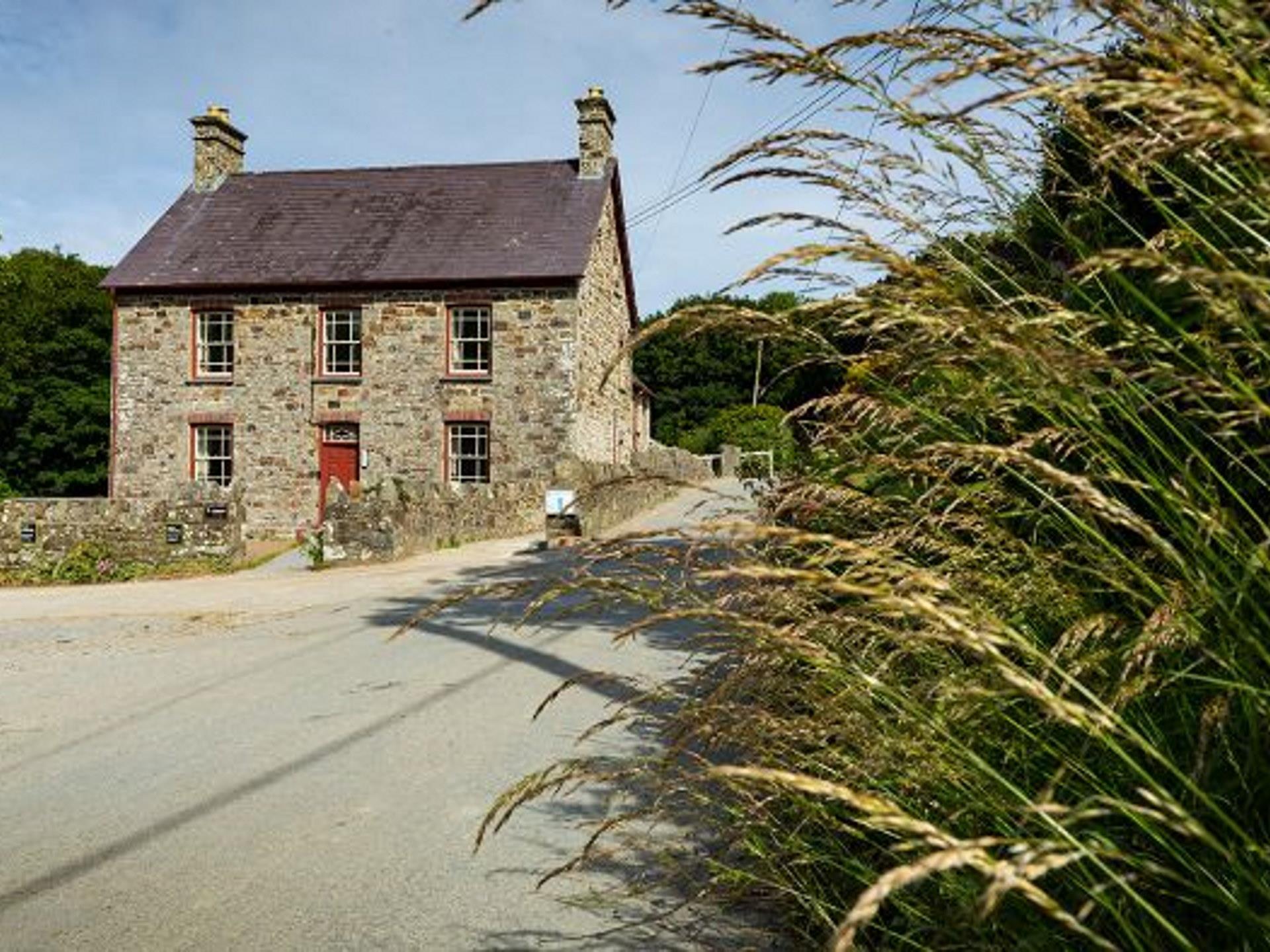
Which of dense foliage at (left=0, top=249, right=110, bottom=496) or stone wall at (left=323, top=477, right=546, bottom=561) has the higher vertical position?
dense foliage at (left=0, top=249, right=110, bottom=496)

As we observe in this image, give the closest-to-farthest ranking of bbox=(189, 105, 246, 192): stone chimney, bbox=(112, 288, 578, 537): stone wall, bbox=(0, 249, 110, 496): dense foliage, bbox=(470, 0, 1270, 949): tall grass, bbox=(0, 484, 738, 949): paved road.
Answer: bbox=(470, 0, 1270, 949): tall grass → bbox=(0, 484, 738, 949): paved road → bbox=(112, 288, 578, 537): stone wall → bbox=(189, 105, 246, 192): stone chimney → bbox=(0, 249, 110, 496): dense foliage

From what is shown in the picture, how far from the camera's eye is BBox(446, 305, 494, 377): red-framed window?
22641 mm

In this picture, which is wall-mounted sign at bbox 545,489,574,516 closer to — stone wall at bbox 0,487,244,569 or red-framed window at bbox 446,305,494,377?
stone wall at bbox 0,487,244,569

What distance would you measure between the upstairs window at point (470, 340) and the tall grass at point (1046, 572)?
20.4m

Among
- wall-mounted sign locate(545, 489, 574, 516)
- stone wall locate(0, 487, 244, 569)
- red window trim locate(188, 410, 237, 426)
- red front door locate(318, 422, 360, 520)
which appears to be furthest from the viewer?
red window trim locate(188, 410, 237, 426)

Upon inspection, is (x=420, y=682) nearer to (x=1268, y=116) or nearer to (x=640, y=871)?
(x=640, y=871)

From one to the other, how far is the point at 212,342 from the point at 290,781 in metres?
21.1

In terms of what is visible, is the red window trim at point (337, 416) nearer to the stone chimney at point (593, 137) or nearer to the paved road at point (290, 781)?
the stone chimney at point (593, 137)

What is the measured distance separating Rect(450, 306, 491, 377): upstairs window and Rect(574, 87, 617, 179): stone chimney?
439 cm

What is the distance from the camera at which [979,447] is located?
1487mm

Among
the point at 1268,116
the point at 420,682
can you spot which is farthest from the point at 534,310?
the point at 1268,116

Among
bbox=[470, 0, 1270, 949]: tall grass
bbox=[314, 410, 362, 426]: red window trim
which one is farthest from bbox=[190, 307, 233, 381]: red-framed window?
bbox=[470, 0, 1270, 949]: tall grass

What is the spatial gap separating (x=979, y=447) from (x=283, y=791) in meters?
3.97

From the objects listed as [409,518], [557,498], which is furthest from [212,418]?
[557,498]
